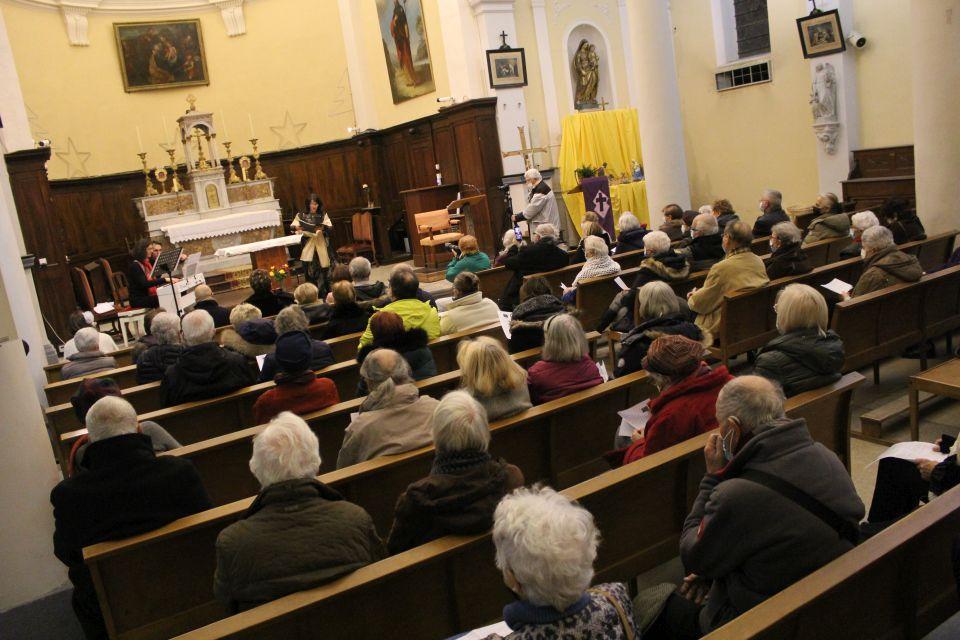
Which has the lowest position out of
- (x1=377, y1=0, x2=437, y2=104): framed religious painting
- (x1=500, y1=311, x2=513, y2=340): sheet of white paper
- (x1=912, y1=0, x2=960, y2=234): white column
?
(x1=500, y1=311, x2=513, y2=340): sheet of white paper

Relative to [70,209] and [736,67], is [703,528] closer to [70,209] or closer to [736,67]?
[736,67]

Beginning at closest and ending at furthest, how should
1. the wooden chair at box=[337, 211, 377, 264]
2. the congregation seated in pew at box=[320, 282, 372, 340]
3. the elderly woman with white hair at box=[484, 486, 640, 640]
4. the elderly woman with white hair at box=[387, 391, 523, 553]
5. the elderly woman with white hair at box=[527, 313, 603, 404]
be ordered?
the elderly woman with white hair at box=[484, 486, 640, 640], the elderly woman with white hair at box=[387, 391, 523, 553], the elderly woman with white hair at box=[527, 313, 603, 404], the congregation seated in pew at box=[320, 282, 372, 340], the wooden chair at box=[337, 211, 377, 264]

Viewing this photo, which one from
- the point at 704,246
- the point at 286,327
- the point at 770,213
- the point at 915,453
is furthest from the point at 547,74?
the point at 915,453

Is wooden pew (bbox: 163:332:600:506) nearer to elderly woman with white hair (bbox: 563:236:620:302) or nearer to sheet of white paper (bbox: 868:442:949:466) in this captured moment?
sheet of white paper (bbox: 868:442:949:466)

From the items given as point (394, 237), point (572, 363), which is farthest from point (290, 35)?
point (572, 363)

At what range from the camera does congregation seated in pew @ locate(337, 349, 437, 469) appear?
3.56m

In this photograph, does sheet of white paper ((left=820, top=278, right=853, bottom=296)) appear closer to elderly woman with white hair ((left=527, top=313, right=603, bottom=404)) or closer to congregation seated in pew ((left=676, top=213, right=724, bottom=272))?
congregation seated in pew ((left=676, top=213, right=724, bottom=272))

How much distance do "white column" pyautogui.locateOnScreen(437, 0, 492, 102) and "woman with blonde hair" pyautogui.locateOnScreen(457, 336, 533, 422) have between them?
10323 millimetres

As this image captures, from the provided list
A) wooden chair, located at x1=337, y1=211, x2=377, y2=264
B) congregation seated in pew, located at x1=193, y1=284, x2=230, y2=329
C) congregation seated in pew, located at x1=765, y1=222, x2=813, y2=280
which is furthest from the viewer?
wooden chair, located at x1=337, y1=211, x2=377, y2=264

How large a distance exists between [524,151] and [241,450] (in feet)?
32.9

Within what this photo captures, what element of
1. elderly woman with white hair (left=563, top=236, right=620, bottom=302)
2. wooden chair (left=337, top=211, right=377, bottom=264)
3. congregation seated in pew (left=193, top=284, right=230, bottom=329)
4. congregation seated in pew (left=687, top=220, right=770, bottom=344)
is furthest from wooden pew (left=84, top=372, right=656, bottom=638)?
wooden chair (left=337, top=211, right=377, bottom=264)

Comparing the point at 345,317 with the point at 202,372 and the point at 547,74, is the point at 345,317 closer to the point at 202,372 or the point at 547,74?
the point at 202,372

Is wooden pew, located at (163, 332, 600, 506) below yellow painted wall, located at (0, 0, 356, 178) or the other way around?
below

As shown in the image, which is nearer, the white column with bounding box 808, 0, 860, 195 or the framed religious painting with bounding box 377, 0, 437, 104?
the white column with bounding box 808, 0, 860, 195
